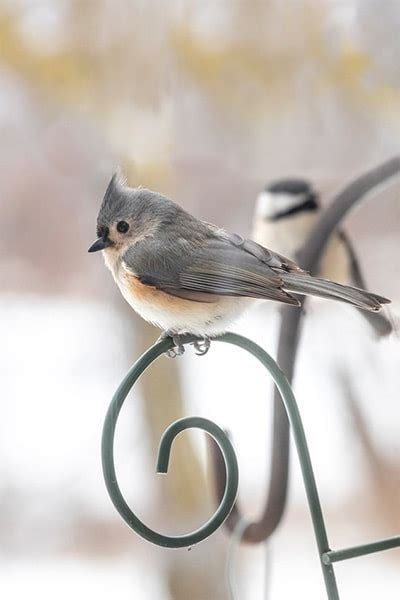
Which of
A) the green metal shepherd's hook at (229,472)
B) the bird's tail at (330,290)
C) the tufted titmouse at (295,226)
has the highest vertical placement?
the tufted titmouse at (295,226)

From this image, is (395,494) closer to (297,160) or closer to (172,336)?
(297,160)

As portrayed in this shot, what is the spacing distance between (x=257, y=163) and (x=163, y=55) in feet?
0.88

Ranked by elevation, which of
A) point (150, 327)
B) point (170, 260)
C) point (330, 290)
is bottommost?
point (330, 290)

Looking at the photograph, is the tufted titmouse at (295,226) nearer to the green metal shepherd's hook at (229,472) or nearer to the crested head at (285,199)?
the crested head at (285,199)

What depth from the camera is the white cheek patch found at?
1.60m

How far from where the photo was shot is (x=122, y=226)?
95 centimetres

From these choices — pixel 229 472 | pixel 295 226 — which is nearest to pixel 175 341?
pixel 229 472

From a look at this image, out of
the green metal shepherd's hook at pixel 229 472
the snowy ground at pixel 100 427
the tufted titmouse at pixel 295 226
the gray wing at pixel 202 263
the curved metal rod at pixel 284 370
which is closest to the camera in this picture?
the green metal shepherd's hook at pixel 229 472

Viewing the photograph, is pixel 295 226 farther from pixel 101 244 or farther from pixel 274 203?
pixel 101 244

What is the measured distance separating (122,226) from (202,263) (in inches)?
3.9

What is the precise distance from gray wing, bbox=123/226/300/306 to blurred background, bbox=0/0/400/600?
43 centimetres

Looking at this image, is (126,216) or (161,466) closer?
(161,466)

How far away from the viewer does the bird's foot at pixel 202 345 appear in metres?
0.97

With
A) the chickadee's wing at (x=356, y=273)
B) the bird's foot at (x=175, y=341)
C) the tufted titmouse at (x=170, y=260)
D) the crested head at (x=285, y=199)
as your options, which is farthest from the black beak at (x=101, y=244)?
the crested head at (x=285, y=199)
